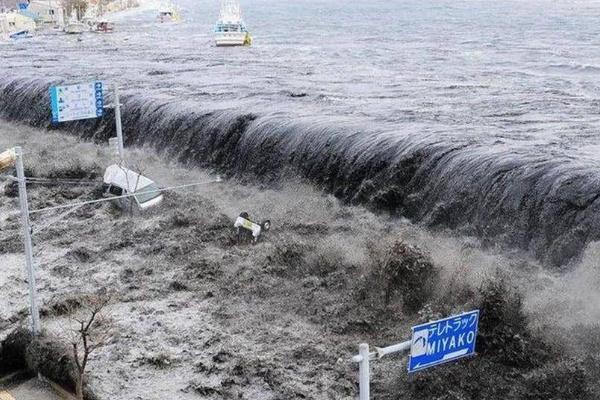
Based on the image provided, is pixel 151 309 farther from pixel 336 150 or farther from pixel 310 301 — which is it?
pixel 336 150

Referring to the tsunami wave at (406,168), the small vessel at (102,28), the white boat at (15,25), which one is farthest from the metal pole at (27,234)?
the small vessel at (102,28)

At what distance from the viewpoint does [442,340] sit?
838 cm

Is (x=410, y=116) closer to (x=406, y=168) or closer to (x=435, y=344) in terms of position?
(x=406, y=168)

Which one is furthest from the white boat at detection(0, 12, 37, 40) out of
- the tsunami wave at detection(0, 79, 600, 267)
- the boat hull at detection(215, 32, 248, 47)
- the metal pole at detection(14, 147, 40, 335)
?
the metal pole at detection(14, 147, 40, 335)

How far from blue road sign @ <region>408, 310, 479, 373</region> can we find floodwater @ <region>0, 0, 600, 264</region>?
39.3 feet

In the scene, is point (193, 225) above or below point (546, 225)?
below

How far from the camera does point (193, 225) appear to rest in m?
25.4

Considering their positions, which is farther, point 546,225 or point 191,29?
point 191,29

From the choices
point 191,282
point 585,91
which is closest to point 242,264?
point 191,282

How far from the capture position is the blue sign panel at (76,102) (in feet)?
73.0

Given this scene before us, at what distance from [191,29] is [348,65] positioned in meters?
62.9

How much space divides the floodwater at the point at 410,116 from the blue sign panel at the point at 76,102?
26.8 feet

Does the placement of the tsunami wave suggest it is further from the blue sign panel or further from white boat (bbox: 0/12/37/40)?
white boat (bbox: 0/12/37/40)

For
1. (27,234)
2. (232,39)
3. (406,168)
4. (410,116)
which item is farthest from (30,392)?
(232,39)
